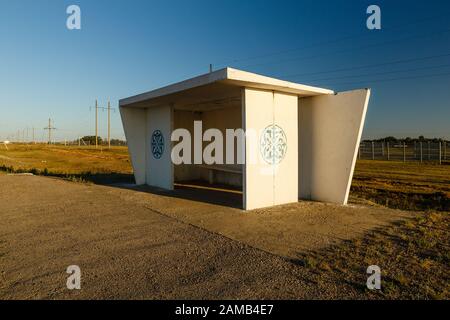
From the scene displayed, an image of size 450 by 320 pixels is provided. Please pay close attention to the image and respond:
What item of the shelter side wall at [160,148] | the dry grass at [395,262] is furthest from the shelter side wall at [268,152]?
the shelter side wall at [160,148]

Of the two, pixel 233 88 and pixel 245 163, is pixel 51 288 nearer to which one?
pixel 245 163

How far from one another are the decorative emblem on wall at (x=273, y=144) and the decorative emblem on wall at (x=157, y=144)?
14.1ft

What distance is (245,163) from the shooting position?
7102 mm

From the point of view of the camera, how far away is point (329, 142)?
8.23m

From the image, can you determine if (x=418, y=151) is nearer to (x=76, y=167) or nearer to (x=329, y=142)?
(x=329, y=142)

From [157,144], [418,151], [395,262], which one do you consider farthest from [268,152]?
[418,151]

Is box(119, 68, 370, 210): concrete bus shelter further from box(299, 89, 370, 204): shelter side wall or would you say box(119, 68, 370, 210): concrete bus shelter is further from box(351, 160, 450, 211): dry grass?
box(351, 160, 450, 211): dry grass

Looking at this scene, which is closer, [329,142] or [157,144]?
[329,142]

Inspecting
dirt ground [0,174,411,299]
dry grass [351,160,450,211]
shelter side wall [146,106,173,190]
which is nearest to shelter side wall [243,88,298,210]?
dirt ground [0,174,411,299]

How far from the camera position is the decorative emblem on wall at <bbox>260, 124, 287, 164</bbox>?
7.51 meters

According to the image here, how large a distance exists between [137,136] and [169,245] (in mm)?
7137

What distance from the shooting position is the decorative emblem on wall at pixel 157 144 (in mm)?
10664

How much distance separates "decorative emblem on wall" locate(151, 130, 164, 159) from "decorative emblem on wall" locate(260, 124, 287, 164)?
4284mm
